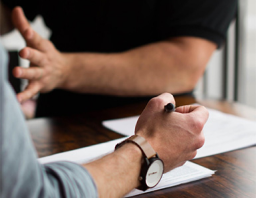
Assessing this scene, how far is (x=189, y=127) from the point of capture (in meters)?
0.46

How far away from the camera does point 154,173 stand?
1.41ft

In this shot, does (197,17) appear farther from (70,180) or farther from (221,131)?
(70,180)

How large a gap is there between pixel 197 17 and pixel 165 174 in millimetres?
694

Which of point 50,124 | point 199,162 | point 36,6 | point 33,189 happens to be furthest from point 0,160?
point 36,6

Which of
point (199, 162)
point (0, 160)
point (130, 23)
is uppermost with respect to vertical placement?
point (130, 23)

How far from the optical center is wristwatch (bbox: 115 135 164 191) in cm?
42

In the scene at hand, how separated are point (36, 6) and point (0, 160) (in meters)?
1.17

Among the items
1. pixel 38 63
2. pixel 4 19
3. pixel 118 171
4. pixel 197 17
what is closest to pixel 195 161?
pixel 118 171

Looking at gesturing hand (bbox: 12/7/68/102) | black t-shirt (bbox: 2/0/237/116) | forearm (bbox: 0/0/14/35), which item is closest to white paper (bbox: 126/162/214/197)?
gesturing hand (bbox: 12/7/68/102)

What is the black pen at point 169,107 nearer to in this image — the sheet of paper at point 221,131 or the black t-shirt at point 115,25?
the sheet of paper at point 221,131

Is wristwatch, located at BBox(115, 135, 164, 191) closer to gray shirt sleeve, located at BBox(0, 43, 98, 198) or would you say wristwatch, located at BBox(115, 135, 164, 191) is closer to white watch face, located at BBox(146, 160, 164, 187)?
white watch face, located at BBox(146, 160, 164, 187)

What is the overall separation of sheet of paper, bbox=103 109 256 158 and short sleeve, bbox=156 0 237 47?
340 mm

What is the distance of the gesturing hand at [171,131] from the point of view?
1.47 ft

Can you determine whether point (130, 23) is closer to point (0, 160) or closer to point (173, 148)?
point (173, 148)
